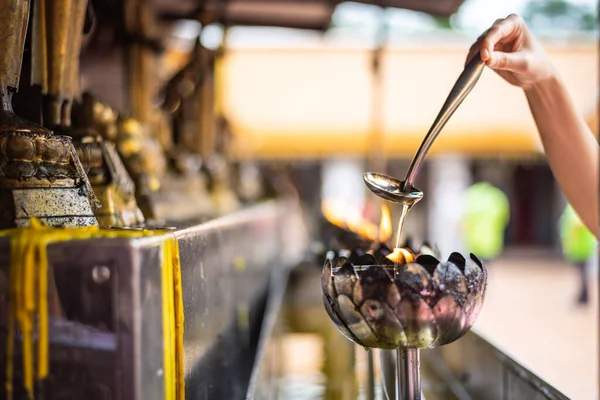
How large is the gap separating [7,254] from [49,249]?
6cm

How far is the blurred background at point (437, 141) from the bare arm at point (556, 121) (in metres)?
3.42

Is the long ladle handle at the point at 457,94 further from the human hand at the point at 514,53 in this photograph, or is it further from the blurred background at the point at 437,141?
the blurred background at the point at 437,141

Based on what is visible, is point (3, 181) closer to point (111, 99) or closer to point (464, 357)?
point (464, 357)

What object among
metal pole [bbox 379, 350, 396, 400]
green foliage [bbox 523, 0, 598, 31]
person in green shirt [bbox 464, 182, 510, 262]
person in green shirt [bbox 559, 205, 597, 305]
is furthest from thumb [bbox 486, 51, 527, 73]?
green foliage [bbox 523, 0, 598, 31]

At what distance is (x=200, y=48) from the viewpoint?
11.0 ft

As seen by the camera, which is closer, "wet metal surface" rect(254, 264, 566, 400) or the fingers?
the fingers

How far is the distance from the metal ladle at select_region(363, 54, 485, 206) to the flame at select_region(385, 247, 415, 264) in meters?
0.10

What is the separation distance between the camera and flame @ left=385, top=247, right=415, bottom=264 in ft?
4.02

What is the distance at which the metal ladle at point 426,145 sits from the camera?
1.20 m

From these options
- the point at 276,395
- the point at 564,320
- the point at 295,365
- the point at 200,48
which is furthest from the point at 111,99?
the point at 564,320

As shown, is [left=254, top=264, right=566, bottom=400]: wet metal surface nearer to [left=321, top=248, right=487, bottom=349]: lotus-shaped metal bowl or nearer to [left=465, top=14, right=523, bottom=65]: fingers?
[left=321, top=248, right=487, bottom=349]: lotus-shaped metal bowl

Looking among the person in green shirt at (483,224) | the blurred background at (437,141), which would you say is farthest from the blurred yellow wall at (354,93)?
the person in green shirt at (483,224)

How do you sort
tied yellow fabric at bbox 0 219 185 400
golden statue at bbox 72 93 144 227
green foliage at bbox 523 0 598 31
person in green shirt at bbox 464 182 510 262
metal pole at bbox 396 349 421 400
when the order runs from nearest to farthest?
tied yellow fabric at bbox 0 219 185 400 < metal pole at bbox 396 349 421 400 < golden statue at bbox 72 93 144 227 < person in green shirt at bbox 464 182 510 262 < green foliage at bbox 523 0 598 31

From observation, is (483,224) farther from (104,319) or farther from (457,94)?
(104,319)
